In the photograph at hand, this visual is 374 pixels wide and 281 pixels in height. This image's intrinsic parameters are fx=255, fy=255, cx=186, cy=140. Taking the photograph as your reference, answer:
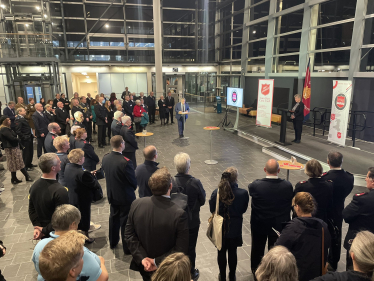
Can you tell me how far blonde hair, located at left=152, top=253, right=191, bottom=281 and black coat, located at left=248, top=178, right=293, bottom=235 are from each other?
68.7 inches

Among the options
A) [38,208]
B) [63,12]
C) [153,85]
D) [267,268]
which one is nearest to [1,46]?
[63,12]

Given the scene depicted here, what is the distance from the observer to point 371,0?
882 cm

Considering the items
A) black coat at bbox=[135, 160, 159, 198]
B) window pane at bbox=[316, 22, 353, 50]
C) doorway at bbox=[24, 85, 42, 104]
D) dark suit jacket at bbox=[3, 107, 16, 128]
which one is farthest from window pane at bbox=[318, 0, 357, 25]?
doorway at bbox=[24, 85, 42, 104]

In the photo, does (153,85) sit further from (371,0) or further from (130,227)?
(130,227)

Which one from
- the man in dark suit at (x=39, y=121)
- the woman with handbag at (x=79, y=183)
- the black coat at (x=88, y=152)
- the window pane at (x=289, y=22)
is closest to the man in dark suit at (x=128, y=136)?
the black coat at (x=88, y=152)

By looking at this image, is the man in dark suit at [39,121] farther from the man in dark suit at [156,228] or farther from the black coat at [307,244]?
the black coat at [307,244]

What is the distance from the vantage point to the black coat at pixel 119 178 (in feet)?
11.4

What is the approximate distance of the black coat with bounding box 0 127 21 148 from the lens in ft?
18.2

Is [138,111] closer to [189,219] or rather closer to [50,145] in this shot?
[50,145]

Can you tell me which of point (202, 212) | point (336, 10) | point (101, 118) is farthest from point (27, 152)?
point (336, 10)

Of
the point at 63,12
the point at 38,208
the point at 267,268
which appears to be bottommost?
the point at 38,208

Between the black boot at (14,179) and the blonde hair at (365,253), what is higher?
the blonde hair at (365,253)

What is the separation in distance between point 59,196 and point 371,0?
11.2m

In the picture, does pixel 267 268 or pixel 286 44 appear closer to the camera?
pixel 267 268
